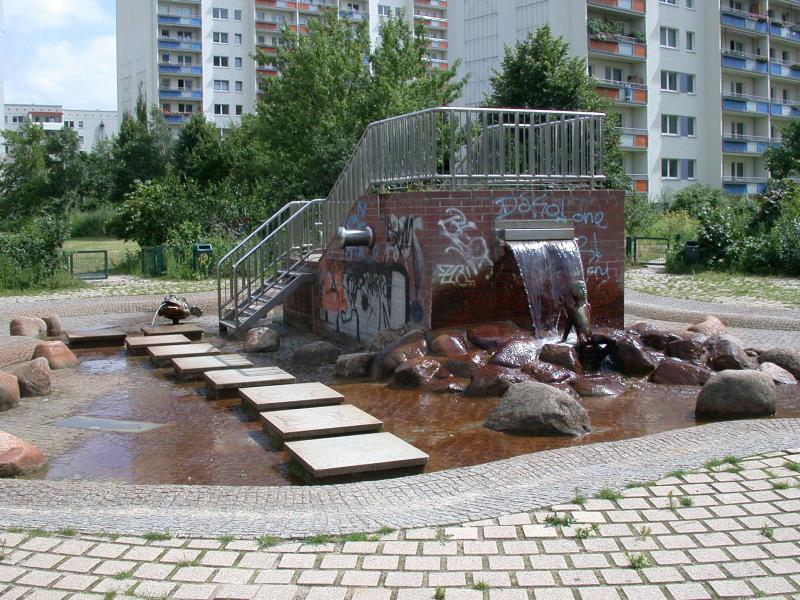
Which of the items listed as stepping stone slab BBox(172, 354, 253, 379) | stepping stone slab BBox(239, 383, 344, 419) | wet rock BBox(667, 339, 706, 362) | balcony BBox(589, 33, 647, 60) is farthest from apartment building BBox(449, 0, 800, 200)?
stepping stone slab BBox(239, 383, 344, 419)

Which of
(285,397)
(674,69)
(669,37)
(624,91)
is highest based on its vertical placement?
(669,37)

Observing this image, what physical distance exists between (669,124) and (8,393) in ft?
171

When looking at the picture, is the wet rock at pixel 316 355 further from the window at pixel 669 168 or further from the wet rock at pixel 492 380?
the window at pixel 669 168

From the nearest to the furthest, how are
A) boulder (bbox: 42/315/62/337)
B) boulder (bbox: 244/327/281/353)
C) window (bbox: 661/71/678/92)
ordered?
boulder (bbox: 244/327/281/353) → boulder (bbox: 42/315/62/337) → window (bbox: 661/71/678/92)

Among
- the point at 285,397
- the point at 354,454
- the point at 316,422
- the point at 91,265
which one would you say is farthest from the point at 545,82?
the point at 354,454

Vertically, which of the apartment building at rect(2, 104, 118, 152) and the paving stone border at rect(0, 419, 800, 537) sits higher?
the apartment building at rect(2, 104, 118, 152)

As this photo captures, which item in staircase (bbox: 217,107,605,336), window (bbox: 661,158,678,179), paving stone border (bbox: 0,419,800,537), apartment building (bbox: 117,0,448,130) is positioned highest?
apartment building (bbox: 117,0,448,130)

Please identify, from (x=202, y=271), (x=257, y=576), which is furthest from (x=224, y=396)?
(x=202, y=271)

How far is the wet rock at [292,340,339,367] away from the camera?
1263 centimetres

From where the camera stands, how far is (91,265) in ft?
88.3

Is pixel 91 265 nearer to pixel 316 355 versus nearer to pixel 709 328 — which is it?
pixel 316 355

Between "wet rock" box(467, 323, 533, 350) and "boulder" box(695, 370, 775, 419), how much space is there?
3097 mm

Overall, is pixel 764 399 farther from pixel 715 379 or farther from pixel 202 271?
pixel 202 271

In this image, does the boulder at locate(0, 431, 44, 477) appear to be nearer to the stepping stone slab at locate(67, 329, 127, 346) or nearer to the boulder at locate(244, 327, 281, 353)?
the boulder at locate(244, 327, 281, 353)
